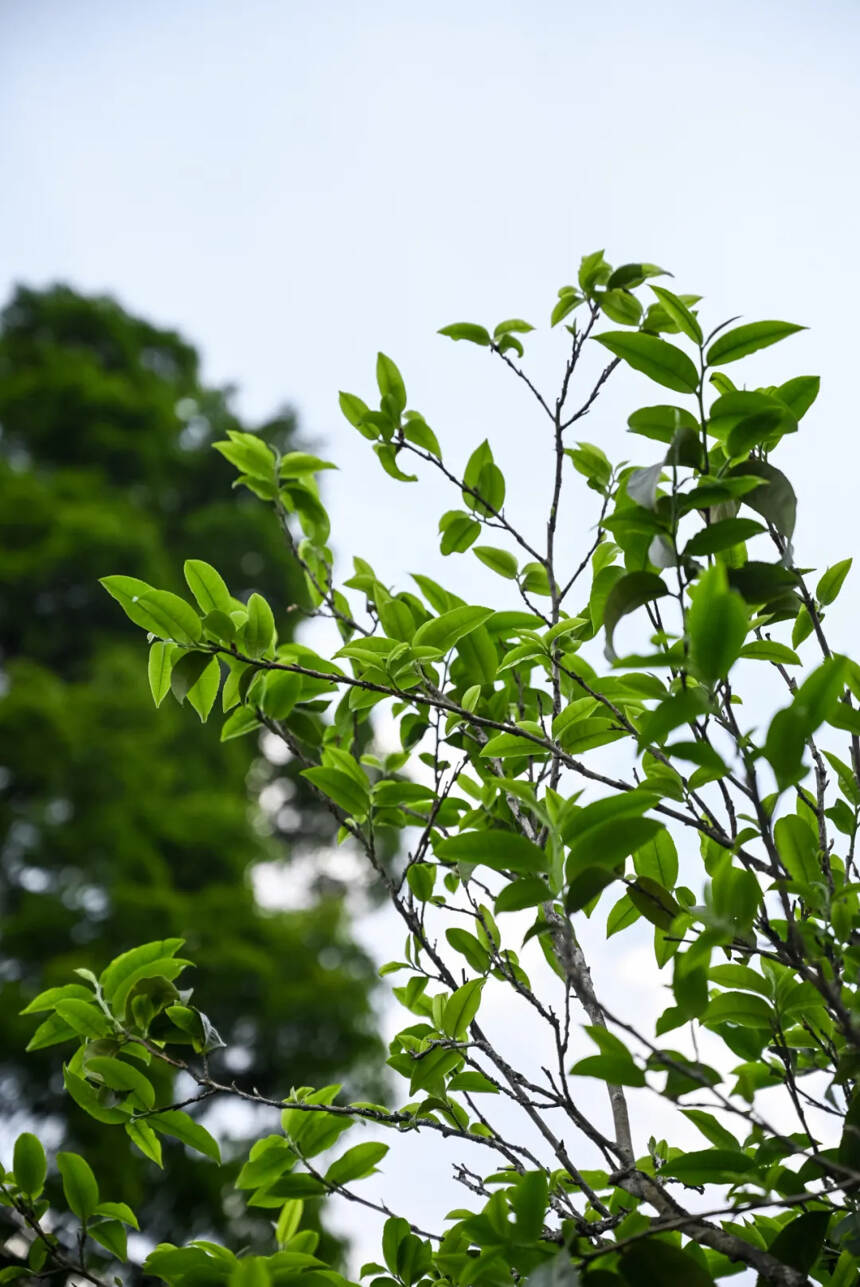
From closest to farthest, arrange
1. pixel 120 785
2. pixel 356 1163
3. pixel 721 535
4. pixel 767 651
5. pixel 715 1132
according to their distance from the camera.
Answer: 1. pixel 721 535
2. pixel 715 1132
3. pixel 767 651
4. pixel 356 1163
5. pixel 120 785

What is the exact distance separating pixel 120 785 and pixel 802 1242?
7.30 m

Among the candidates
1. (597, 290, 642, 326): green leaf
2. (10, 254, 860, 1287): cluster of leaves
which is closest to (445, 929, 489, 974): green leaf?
(10, 254, 860, 1287): cluster of leaves

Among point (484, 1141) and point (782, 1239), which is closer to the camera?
point (782, 1239)

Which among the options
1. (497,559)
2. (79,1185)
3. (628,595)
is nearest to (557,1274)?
(628,595)

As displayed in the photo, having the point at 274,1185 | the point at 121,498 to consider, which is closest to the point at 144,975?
the point at 274,1185

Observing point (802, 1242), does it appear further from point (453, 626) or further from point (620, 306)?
point (620, 306)

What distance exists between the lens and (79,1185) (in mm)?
969

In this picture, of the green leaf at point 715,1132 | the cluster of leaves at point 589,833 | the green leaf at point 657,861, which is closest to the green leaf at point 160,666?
the cluster of leaves at point 589,833

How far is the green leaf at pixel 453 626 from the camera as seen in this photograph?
0.96 meters

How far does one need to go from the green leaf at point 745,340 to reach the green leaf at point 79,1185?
39.1 inches

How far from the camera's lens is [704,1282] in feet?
1.85

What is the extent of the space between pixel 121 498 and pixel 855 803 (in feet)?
32.1

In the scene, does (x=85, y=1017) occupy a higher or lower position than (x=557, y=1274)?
higher

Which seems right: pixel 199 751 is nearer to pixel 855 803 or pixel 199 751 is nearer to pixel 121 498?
pixel 121 498
